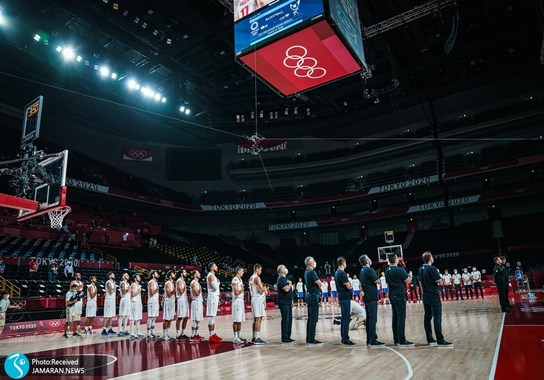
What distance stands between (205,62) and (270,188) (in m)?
16.7

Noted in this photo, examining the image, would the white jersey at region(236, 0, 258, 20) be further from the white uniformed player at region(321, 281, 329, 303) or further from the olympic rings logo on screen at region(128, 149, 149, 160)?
the olympic rings logo on screen at region(128, 149, 149, 160)

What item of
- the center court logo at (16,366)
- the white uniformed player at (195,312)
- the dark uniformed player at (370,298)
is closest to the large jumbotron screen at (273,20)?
the dark uniformed player at (370,298)

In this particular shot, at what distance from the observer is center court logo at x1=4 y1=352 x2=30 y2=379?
222 inches

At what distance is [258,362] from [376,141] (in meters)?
29.5

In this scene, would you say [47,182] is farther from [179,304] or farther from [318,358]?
[318,358]

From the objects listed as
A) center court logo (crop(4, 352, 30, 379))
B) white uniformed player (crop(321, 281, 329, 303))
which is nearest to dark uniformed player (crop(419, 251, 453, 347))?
center court logo (crop(4, 352, 30, 379))

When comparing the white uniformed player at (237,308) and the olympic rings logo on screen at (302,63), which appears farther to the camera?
→ the white uniformed player at (237,308)

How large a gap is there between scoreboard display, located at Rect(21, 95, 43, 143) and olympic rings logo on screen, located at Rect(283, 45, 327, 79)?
19.6ft

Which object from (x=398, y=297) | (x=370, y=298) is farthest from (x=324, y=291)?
(x=398, y=297)

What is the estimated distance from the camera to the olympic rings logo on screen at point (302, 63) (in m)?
8.09

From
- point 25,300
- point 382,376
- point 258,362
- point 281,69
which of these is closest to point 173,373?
point 258,362

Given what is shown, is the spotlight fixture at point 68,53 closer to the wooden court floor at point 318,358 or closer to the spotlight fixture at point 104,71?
the spotlight fixture at point 104,71

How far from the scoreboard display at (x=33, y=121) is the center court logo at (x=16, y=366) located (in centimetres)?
510

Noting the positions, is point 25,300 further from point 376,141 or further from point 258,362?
point 376,141
